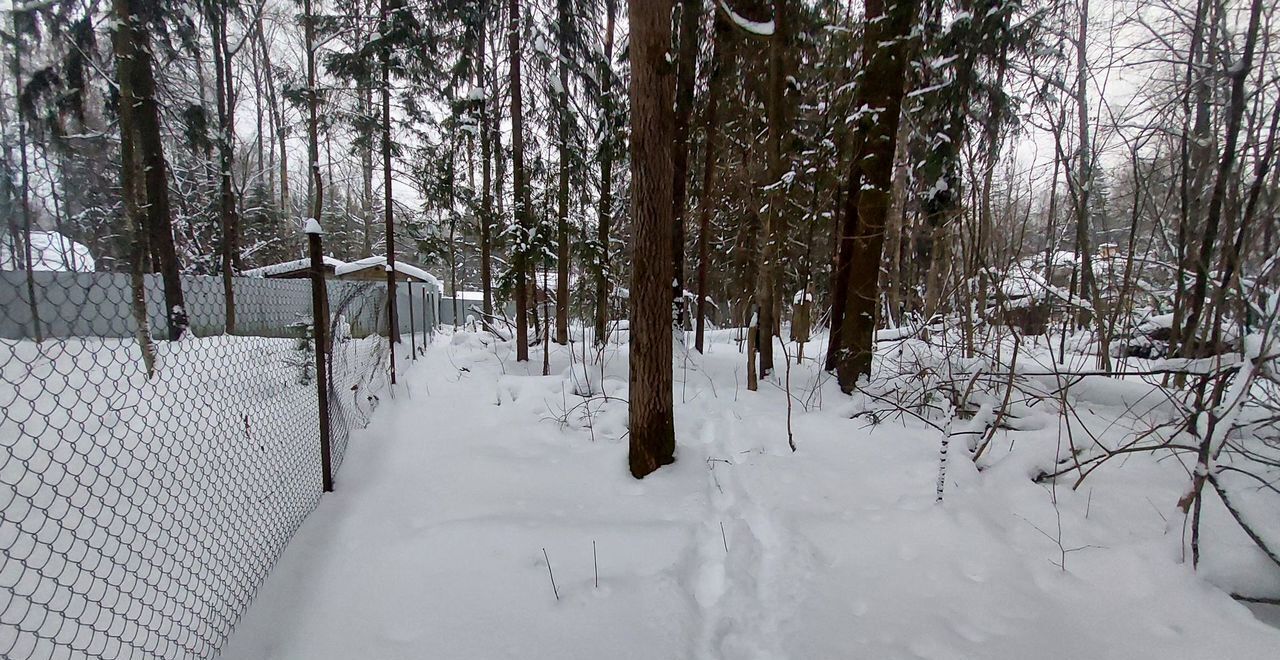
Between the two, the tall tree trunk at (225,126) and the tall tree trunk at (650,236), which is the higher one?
the tall tree trunk at (225,126)

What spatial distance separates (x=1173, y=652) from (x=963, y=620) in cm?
60

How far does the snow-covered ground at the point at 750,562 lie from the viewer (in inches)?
69.1

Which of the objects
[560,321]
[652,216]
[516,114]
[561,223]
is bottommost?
[560,321]

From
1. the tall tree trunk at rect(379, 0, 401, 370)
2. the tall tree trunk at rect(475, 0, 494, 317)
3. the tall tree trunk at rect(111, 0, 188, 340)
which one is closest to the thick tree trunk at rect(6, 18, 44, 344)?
the tall tree trunk at rect(111, 0, 188, 340)

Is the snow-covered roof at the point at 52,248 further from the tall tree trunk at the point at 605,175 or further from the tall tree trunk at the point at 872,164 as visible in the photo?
the tall tree trunk at the point at 872,164

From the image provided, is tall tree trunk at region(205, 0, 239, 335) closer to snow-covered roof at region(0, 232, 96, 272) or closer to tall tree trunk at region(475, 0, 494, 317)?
snow-covered roof at region(0, 232, 96, 272)

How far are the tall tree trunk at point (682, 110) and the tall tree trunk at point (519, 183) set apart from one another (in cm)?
224

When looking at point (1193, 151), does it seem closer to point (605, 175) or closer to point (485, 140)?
point (605, 175)

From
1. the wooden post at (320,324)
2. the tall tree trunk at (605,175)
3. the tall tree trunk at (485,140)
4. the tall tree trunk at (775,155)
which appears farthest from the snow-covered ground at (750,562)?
the tall tree trunk at (485,140)

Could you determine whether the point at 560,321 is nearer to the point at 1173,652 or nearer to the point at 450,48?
the point at 450,48

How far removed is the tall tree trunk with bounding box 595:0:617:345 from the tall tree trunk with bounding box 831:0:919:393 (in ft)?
9.59

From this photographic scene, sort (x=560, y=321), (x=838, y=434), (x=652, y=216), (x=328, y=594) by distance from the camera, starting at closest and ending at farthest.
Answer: (x=328, y=594) < (x=652, y=216) < (x=838, y=434) < (x=560, y=321)

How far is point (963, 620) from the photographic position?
185cm

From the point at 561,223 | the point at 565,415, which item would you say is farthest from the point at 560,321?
the point at 565,415
